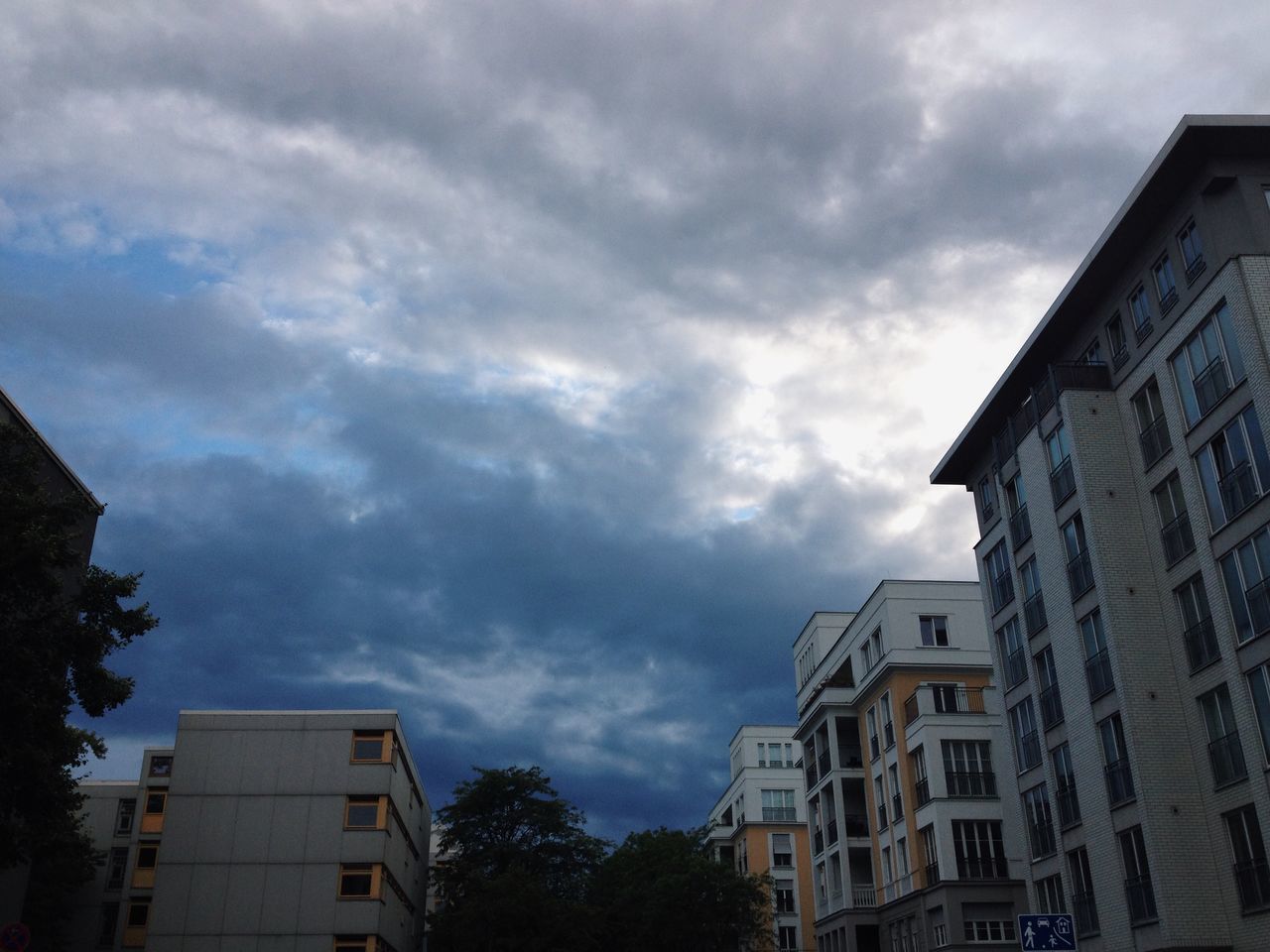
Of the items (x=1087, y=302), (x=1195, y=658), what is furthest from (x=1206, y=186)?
(x=1195, y=658)

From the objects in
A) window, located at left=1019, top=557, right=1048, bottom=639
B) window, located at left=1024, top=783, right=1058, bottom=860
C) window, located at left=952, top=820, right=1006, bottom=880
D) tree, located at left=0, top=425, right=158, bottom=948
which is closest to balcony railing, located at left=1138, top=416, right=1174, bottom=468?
window, located at left=1019, top=557, right=1048, bottom=639

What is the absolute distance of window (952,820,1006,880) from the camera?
55.3 meters

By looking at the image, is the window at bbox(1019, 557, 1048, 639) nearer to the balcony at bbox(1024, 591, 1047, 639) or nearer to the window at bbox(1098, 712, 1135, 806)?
the balcony at bbox(1024, 591, 1047, 639)

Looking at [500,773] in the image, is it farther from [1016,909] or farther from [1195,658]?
[1195,658]

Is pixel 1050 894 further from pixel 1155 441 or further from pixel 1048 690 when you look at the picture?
pixel 1155 441

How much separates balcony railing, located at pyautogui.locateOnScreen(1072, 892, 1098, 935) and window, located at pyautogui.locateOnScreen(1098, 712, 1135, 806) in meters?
4.31

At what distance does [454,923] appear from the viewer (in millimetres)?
62844

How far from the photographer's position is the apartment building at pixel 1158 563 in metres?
31.9

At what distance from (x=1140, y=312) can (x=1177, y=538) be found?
790cm

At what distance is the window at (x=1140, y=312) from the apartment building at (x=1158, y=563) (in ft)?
0.24

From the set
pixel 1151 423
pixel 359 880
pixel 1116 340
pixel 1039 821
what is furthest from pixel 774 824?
pixel 1151 423

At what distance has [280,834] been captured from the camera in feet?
191

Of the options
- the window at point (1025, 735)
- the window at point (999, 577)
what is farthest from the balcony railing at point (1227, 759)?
the window at point (999, 577)

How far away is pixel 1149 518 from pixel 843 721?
1400 inches
